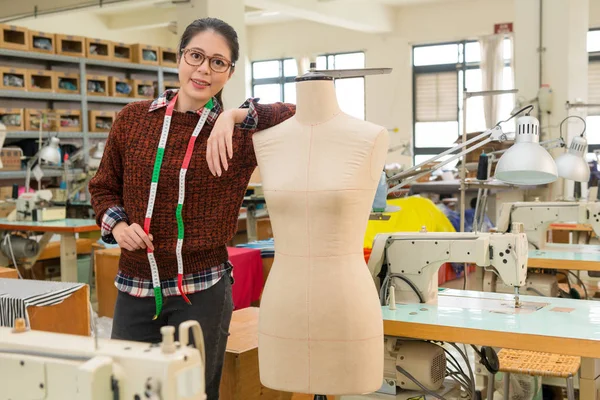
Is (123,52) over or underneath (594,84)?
over

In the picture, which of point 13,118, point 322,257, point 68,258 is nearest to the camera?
point 322,257

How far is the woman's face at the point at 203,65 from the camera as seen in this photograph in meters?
1.77

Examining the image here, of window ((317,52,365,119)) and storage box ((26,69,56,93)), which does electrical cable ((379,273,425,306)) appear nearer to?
storage box ((26,69,56,93))

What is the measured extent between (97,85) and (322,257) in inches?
279

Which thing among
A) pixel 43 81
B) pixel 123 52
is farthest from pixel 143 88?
pixel 43 81

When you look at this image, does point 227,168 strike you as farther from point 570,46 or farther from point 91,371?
point 570,46

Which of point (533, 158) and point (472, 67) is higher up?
point (472, 67)

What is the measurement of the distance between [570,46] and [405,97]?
5846mm

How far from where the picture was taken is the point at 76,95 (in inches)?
317

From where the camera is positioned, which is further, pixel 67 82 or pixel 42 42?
pixel 67 82

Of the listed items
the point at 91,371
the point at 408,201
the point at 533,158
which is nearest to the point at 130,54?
the point at 408,201

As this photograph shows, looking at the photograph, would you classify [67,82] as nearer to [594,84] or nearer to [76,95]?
[76,95]

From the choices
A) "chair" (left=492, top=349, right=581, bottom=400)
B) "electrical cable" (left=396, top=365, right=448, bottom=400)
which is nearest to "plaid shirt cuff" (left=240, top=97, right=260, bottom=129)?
"electrical cable" (left=396, top=365, right=448, bottom=400)

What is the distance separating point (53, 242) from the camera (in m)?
6.22
